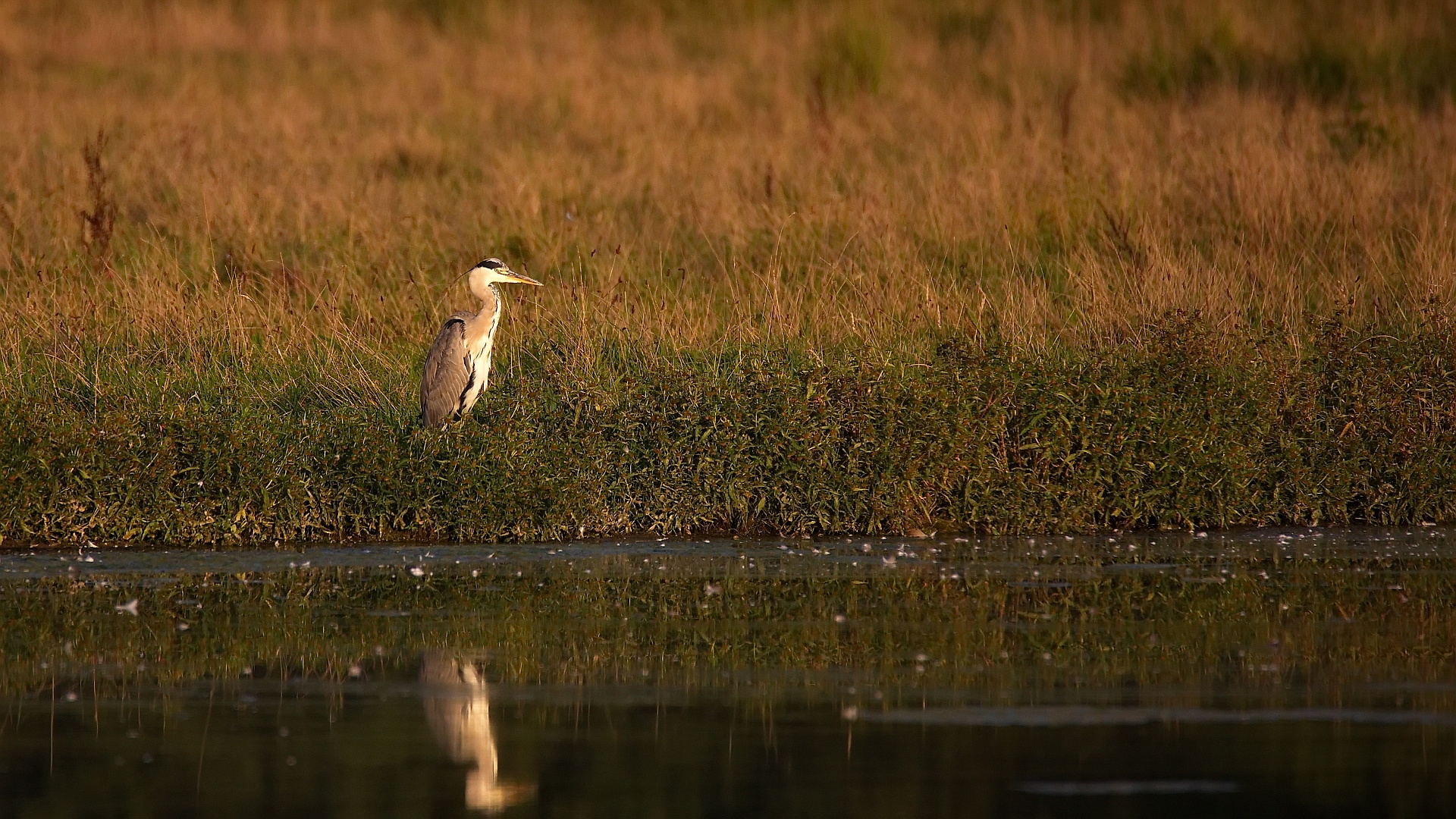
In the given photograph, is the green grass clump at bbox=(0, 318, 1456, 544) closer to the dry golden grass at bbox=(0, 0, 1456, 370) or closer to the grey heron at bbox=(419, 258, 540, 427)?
the grey heron at bbox=(419, 258, 540, 427)

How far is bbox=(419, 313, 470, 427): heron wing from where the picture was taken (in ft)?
38.1

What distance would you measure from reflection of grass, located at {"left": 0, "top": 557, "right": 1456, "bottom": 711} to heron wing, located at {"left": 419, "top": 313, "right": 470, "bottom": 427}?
6.12 feet

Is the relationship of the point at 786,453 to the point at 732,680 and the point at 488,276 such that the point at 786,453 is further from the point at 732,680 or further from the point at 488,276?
the point at 732,680

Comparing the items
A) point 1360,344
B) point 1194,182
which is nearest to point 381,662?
point 1360,344

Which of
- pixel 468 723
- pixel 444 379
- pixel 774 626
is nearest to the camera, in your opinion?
pixel 468 723

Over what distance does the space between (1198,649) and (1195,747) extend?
1602mm

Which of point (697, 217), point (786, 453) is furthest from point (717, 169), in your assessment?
point (786, 453)

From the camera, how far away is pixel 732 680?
742 cm

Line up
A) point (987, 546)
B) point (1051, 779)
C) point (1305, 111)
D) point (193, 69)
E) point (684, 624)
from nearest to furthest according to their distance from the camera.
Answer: point (1051, 779) → point (684, 624) → point (987, 546) → point (1305, 111) → point (193, 69)

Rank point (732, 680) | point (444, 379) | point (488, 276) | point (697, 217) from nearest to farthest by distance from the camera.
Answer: point (732, 680) < point (444, 379) < point (488, 276) < point (697, 217)

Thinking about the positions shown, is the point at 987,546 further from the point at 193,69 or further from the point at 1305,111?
the point at 193,69

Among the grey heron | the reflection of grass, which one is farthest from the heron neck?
the reflection of grass

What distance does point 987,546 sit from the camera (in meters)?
10.8

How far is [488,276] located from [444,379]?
112 cm
